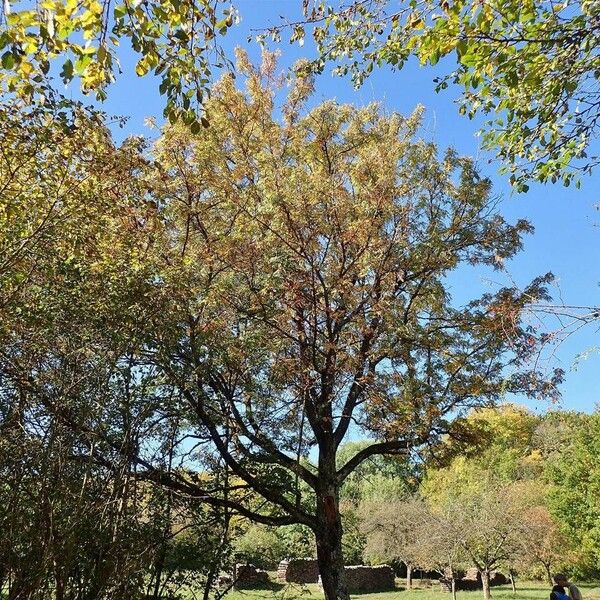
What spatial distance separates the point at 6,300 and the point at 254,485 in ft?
15.8

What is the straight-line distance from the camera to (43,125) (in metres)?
4.53

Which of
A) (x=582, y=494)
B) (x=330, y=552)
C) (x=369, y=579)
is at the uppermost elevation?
(x=582, y=494)

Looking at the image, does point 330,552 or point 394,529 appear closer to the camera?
point 330,552

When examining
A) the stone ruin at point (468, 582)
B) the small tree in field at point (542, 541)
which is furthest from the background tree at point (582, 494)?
the stone ruin at point (468, 582)

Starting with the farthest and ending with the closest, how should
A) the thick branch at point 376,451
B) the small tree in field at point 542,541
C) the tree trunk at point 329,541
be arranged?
the small tree in field at point 542,541, the thick branch at point 376,451, the tree trunk at point 329,541

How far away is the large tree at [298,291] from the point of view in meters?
6.97

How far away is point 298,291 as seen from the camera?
27.0 feet

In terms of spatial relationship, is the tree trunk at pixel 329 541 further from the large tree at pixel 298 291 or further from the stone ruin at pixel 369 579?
the stone ruin at pixel 369 579

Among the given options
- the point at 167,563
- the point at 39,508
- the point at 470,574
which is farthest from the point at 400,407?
the point at 470,574

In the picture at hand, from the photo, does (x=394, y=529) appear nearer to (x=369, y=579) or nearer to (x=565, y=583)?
(x=369, y=579)

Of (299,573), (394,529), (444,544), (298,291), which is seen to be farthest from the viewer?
(394,529)

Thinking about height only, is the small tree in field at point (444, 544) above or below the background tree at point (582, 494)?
below

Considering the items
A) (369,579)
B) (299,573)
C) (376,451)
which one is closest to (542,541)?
(369,579)

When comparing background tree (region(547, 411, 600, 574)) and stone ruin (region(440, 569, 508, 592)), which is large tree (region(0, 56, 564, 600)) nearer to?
background tree (region(547, 411, 600, 574))
